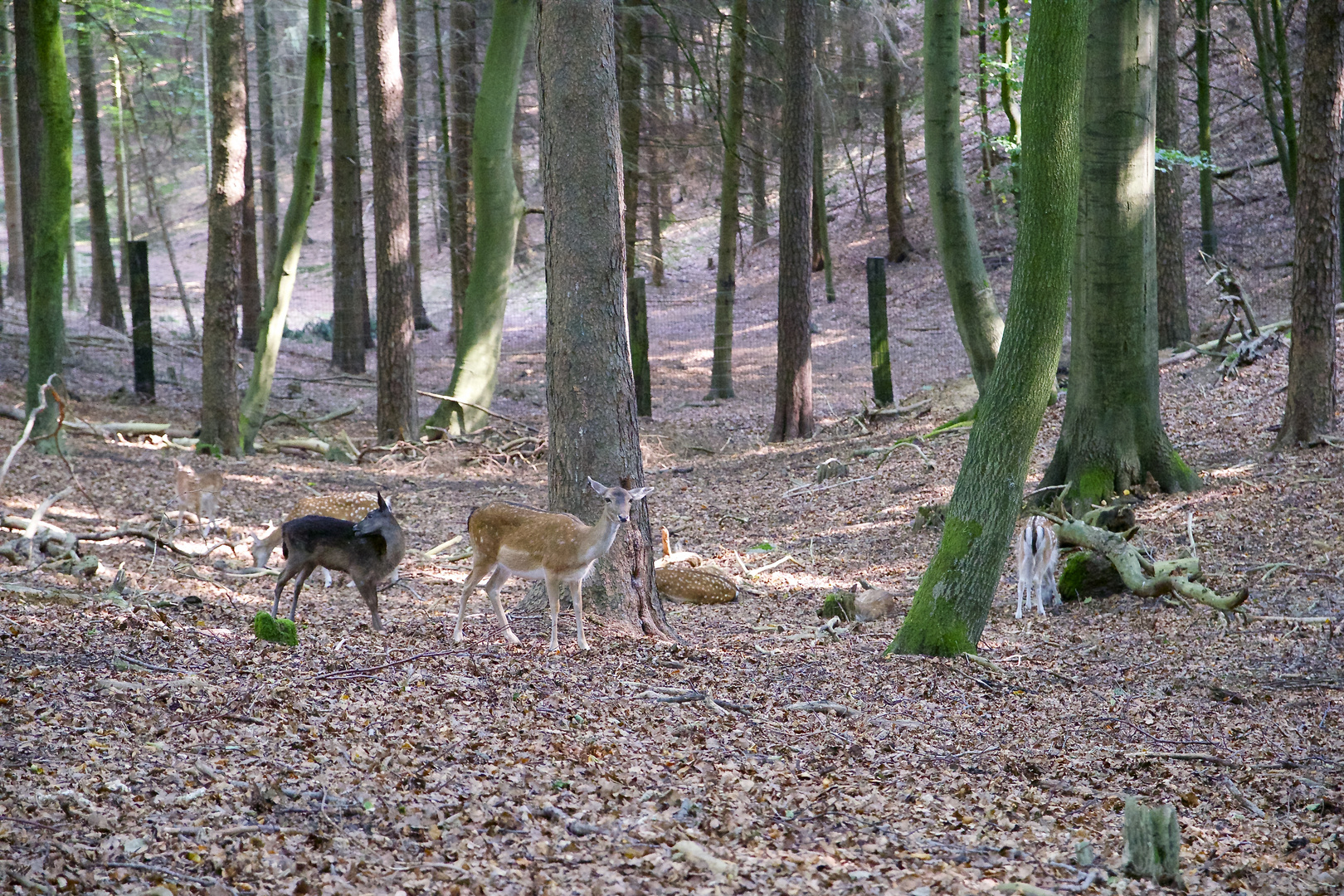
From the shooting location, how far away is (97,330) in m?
23.1

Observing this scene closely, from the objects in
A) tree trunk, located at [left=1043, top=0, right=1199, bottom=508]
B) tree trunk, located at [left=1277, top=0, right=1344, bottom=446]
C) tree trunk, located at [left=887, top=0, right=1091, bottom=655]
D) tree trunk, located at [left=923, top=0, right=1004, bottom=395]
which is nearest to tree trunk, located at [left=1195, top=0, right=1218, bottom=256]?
tree trunk, located at [left=923, top=0, right=1004, bottom=395]

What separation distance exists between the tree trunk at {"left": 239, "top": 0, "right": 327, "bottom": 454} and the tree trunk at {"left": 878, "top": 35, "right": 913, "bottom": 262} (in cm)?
1632

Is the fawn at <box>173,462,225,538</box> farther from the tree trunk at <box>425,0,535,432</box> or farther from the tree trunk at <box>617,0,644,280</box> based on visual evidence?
the tree trunk at <box>617,0,644,280</box>

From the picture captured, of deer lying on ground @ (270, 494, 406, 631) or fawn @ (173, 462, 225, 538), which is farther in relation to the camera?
fawn @ (173, 462, 225, 538)

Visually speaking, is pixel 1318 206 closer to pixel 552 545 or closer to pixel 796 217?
pixel 796 217

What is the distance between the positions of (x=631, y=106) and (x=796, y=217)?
4.63 m

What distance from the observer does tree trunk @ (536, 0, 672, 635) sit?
22.7ft

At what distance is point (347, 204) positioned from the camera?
22047mm

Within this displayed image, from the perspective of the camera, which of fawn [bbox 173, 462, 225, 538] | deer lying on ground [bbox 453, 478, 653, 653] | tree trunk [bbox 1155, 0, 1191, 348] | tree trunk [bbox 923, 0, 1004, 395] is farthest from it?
tree trunk [bbox 1155, 0, 1191, 348]

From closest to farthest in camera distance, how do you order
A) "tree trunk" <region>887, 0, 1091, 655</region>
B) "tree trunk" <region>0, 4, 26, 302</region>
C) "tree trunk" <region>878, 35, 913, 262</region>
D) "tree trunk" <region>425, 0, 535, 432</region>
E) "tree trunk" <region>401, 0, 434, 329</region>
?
"tree trunk" <region>887, 0, 1091, 655</region> < "tree trunk" <region>425, 0, 535, 432</region> < "tree trunk" <region>401, 0, 434, 329</region> < "tree trunk" <region>0, 4, 26, 302</region> < "tree trunk" <region>878, 35, 913, 262</region>

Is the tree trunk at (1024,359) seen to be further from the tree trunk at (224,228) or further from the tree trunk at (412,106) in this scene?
the tree trunk at (412,106)

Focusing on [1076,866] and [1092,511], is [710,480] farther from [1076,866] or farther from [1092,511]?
[1076,866]

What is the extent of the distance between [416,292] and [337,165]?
299 inches

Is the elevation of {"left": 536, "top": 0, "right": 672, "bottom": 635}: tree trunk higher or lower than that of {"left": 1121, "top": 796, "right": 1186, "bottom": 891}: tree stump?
higher
